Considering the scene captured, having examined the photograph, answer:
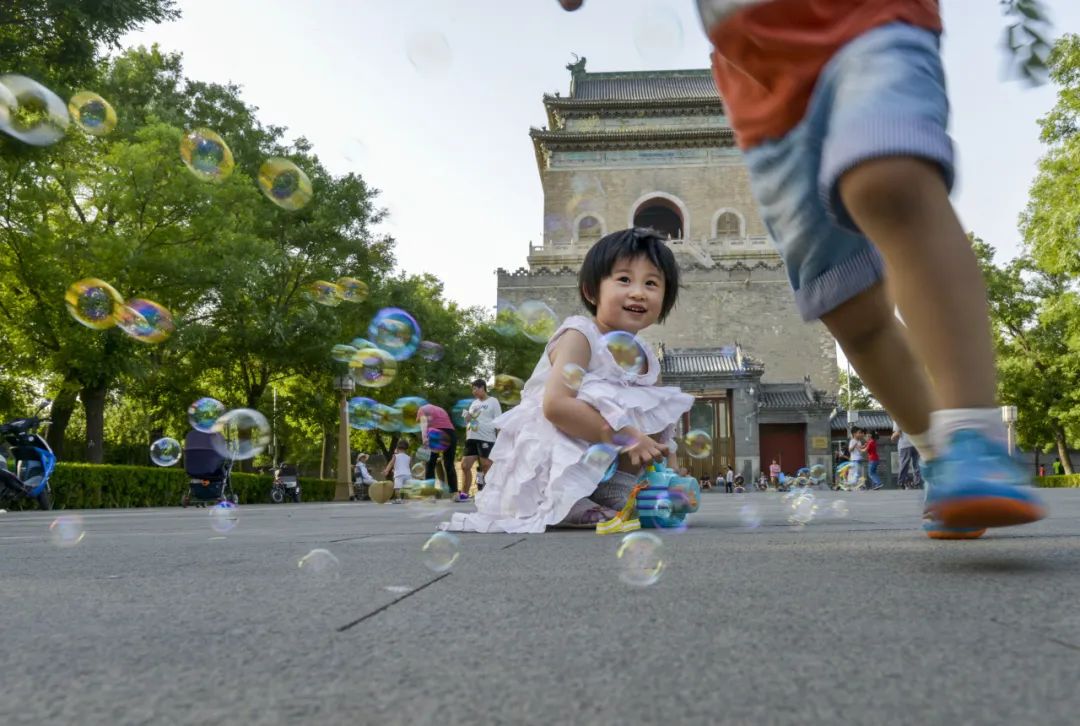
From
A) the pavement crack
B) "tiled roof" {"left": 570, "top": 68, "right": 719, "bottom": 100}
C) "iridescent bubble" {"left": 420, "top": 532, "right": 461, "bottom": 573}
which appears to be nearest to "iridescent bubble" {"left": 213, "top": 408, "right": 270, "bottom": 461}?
"iridescent bubble" {"left": 420, "top": 532, "right": 461, "bottom": 573}

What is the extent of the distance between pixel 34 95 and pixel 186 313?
13.2 metres

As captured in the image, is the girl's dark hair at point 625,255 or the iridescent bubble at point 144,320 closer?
the girl's dark hair at point 625,255

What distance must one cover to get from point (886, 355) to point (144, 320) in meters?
7.62

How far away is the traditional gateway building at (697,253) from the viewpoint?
33906mm

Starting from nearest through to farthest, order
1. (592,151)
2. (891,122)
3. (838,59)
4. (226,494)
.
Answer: (891,122)
(838,59)
(226,494)
(592,151)

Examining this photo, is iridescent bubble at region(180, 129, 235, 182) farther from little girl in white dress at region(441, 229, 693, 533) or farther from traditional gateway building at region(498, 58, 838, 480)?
traditional gateway building at region(498, 58, 838, 480)

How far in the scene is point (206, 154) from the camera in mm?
6164

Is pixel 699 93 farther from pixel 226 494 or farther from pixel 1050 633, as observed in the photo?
pixel 1050 633

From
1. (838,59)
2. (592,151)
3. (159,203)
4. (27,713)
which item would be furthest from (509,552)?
(592,151)

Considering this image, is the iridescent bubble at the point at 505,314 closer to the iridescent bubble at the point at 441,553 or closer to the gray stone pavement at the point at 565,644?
the iridescent bubble at the point at 441,553

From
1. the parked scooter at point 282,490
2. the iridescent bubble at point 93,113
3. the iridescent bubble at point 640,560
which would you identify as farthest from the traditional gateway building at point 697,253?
the iridescent bubble at point 640,560

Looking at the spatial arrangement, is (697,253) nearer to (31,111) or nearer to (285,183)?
A: (31,111)

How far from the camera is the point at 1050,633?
3.83 feet

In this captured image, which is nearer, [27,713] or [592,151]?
[27,713]
